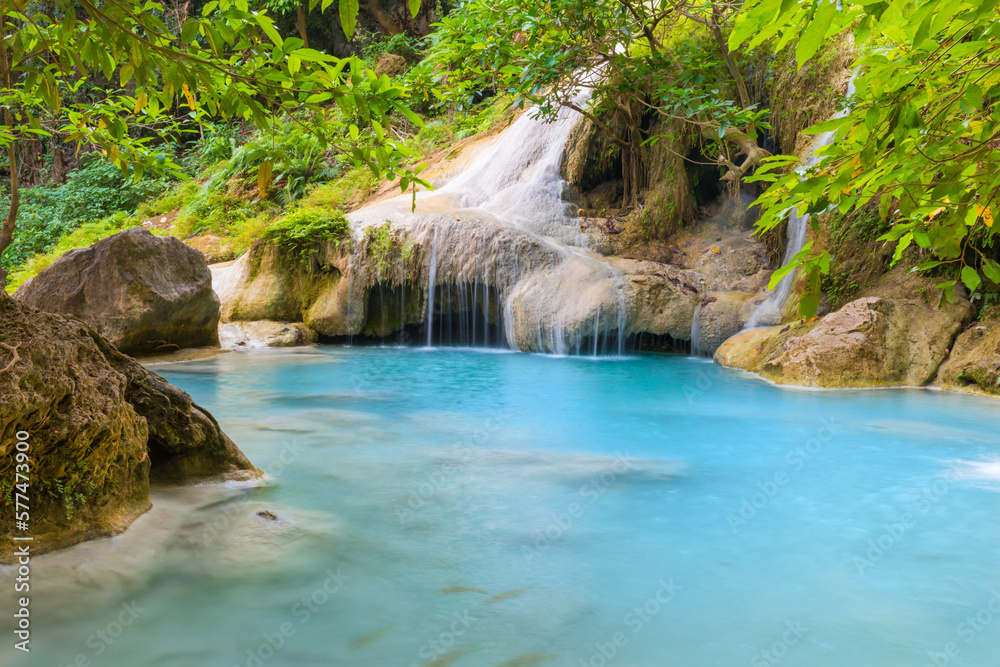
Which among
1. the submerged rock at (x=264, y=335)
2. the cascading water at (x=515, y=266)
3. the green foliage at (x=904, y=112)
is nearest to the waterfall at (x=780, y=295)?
the cascading water at (x=515, y=266)

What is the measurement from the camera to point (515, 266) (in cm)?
1145

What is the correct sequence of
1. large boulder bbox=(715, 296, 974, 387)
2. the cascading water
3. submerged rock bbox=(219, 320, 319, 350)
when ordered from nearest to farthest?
large boulder bbox=(715, 296, 974, 387) < the cascading water < submerged rock bbox=(219, 320, 319, 350)

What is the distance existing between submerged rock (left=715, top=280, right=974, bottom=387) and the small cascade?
224 cm

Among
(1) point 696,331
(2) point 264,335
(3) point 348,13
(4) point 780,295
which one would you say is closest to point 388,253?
(2) point 264,335

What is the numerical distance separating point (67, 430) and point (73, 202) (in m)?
19.7

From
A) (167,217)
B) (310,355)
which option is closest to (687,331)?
(310,355)

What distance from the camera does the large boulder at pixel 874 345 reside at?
25.4 ft

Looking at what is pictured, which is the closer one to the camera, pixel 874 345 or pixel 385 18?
pixel 874 345

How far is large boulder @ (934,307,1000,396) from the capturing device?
7182 millimetres

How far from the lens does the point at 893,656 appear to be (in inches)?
95.4

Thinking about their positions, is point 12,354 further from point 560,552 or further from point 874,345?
point 874,345

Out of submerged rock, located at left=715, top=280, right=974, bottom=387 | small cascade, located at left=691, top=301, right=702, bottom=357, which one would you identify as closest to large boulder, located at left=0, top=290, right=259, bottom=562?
submerged rock, located at left=715, top=280, right=974, bottom=387

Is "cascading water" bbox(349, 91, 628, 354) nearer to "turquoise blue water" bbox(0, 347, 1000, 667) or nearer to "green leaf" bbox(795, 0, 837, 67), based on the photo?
"turquoise blue water" bbox(0, 347, 1000, 667)

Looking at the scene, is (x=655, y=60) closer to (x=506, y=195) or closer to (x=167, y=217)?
(x=506, y=195)
